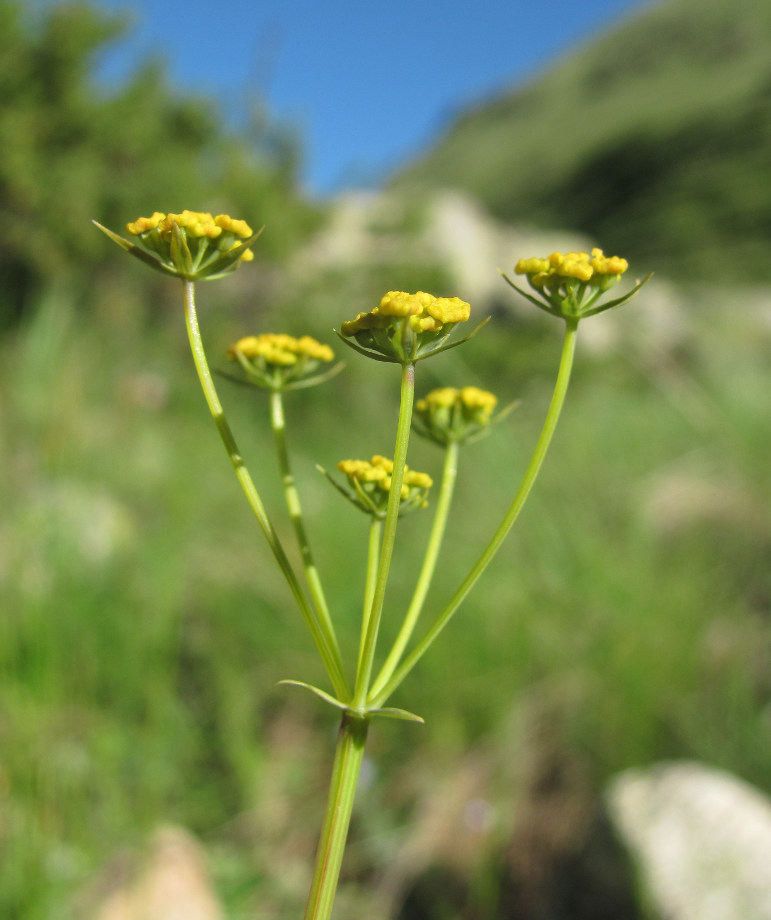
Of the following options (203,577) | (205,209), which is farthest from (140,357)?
(203,577)

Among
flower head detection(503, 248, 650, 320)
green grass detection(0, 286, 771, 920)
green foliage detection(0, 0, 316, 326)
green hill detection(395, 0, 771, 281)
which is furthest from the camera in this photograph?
green hill detection(395, 0, 771, 281)

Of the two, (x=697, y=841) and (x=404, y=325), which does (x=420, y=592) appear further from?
(x=697, y=841)

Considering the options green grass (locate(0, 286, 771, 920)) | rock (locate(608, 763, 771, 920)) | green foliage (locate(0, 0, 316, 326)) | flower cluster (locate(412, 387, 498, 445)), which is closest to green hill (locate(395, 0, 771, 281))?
green foliage (locate(0, 0, 316, 326))

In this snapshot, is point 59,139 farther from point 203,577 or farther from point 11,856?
point 11,856

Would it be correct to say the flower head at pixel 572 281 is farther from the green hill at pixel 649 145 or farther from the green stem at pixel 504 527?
the green hill at pixel 649 145

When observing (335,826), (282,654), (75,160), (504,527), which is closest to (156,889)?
(282,654)

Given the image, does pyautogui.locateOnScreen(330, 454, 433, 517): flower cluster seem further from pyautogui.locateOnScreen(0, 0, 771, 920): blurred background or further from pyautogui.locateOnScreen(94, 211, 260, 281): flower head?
pyautogui.locateOnScreen(0, 0, 771, 920): blurred background
